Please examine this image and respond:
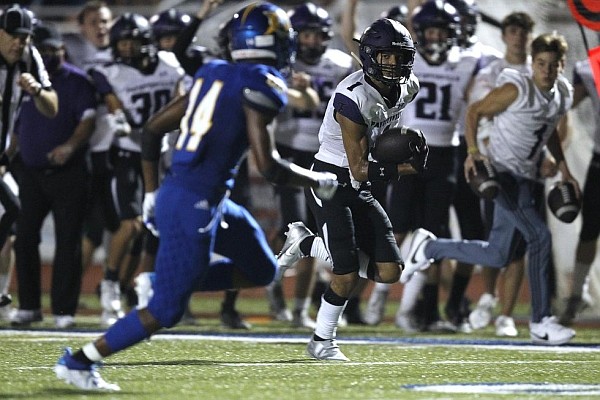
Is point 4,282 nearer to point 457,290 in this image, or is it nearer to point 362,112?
point 457,290

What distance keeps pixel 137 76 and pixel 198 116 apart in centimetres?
397

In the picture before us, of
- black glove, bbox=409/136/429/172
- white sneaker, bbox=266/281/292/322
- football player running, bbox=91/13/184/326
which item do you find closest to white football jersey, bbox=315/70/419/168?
black glove, bbox=409/136/429/172

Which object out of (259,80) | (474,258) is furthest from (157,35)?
(259,80)

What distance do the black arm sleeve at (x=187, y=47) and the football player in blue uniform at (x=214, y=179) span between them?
3.31 m

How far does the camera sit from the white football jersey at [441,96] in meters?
8.23

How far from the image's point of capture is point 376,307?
866 centimetres

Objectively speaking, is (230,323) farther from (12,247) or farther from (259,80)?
(259,80)

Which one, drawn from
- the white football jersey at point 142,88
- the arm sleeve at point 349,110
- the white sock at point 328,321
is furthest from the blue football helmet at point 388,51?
the white football jersey at point 142,88

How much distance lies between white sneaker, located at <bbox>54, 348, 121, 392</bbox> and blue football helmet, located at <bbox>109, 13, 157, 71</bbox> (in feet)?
13.9

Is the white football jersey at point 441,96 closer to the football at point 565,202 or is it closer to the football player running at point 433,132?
the football player running at point 433,132

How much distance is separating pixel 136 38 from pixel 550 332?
3.35 metres

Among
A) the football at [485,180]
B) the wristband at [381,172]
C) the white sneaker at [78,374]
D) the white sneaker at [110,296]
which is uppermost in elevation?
the wristband at [381,172]

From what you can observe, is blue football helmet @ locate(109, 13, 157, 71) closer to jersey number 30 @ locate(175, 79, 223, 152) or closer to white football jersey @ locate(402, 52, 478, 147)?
white football jersey @ locate(402, 52, 478, 147)

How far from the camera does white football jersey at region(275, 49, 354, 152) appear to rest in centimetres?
855
